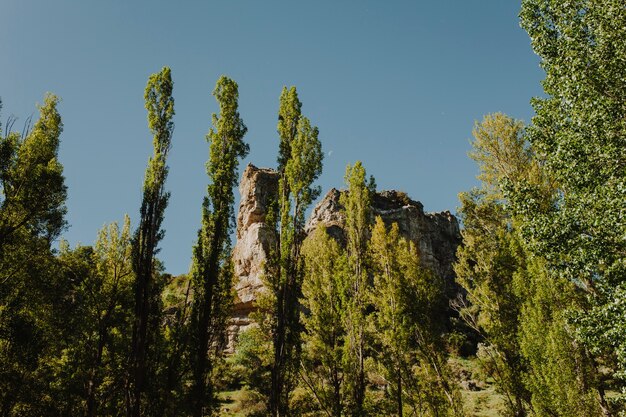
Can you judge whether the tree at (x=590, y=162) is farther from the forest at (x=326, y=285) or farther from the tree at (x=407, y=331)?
the tree at (x=407, y=331)

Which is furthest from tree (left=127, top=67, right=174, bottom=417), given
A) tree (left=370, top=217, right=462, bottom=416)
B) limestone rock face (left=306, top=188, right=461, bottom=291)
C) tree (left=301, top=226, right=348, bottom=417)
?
limestone rock face (left=306, top=188, right=461, bottom=291)

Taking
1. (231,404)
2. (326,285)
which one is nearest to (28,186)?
(326,285)

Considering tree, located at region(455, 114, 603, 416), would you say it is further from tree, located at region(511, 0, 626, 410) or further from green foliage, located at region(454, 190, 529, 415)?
tree, located at region(511, 0, 626, 410)

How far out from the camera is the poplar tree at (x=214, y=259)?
11.7 meters

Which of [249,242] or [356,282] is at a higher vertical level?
[249,242]

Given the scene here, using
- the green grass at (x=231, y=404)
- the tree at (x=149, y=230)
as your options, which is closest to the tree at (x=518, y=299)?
the tree at (x=149, y=230)

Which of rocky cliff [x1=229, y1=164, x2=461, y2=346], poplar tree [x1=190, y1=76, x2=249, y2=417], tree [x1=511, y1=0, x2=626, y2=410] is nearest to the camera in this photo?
tree [x1=511, y1=0, x2=626, y2=410]

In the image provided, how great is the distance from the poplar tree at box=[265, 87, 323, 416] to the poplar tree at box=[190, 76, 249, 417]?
1.83 m

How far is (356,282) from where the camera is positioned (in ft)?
57.1

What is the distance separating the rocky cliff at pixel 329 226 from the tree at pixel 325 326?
26.1 metres

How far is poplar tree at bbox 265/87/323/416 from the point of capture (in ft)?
44.1

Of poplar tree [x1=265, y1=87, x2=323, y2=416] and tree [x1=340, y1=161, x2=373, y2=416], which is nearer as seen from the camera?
poplar tree [x1=265, y1=87, x2=323, y2=416]

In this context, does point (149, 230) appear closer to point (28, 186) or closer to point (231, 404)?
point (28, 186)

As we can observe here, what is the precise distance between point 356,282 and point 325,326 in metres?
2.43
